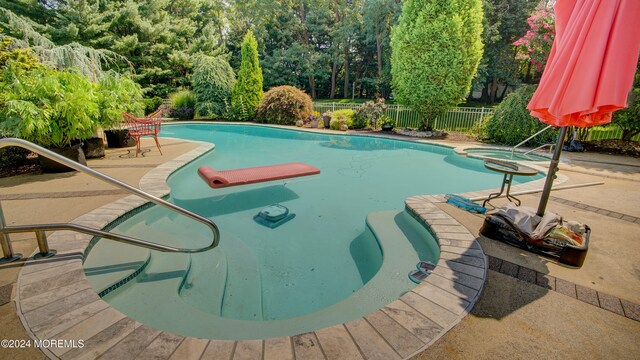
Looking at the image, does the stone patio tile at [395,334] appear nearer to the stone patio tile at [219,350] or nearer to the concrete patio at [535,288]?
the concrete patio at [535,288]

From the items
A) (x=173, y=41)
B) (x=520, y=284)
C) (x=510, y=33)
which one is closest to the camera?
(x=520, y=284)

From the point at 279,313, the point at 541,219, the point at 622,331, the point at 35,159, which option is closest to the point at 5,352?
the point at 279,313

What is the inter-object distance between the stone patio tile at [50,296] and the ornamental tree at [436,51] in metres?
13.0

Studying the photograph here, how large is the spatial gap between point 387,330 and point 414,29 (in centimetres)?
1312

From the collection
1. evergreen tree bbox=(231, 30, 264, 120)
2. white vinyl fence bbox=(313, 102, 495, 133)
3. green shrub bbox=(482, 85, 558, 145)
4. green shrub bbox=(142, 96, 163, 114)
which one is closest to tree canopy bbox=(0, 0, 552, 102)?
green shrub bbox=(142, 96, 163, 114)

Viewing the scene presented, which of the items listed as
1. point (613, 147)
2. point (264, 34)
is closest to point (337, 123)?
point (613, 147)

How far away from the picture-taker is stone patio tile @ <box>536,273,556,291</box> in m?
2.36

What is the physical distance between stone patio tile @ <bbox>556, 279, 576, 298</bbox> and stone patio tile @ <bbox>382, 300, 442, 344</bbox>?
128cm

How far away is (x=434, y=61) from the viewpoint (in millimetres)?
11883

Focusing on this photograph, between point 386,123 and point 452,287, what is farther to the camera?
point 386,123

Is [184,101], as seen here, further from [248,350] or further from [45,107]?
[248,350]

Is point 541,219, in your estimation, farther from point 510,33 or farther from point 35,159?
point 510,33

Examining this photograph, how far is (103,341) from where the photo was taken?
1.70m

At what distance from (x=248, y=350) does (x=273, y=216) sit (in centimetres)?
282
